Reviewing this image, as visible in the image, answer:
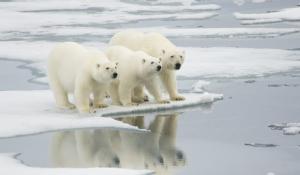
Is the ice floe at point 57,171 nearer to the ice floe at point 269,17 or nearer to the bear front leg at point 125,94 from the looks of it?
the bear front leg at point 125,94

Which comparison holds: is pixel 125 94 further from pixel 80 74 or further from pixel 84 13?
pixel 84 13

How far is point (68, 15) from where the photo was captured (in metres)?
25.5

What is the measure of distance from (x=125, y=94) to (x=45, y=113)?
0.93 meters

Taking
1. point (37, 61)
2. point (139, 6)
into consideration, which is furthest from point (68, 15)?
point (37, 61)

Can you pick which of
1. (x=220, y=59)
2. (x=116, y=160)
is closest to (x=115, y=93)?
(x=116, y=160)

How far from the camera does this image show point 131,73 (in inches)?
328

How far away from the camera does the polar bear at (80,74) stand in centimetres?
785

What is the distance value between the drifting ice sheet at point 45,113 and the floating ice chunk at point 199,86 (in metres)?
0.60

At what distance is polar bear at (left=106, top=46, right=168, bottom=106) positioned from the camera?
325 inches

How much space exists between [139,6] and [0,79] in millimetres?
18307

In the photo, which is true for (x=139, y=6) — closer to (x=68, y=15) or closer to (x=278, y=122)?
(x=68, y=15)

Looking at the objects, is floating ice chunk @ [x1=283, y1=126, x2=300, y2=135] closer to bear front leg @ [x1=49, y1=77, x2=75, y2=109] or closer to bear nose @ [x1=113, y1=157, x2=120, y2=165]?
bear nose @ [x1=113, y1=157, x2=120, y2=165]

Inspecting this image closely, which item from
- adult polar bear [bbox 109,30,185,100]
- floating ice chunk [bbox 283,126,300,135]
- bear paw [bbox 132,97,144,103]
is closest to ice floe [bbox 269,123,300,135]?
floating ice chunk [bbox 283,126,300,135]

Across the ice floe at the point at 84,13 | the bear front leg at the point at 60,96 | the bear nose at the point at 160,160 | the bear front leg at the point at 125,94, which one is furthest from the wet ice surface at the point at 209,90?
the bear front leg at the point at 60,96
